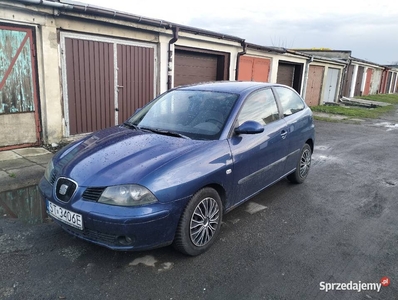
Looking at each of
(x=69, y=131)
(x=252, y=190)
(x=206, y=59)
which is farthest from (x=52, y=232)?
(x=206, y=59)

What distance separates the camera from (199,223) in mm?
3018

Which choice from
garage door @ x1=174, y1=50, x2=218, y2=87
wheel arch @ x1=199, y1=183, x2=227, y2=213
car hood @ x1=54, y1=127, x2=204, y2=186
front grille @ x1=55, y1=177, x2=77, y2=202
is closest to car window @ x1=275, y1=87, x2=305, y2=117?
wheel arch @ x1=199, y1=183, x2=227, y2=213

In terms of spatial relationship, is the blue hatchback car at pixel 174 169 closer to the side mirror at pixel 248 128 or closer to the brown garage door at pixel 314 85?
the side mirror at pixel 248 128

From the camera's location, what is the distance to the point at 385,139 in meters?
9.67

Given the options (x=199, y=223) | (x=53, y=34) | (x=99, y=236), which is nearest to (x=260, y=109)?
(x=199, y=223)

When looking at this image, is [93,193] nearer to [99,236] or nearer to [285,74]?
[99,236]

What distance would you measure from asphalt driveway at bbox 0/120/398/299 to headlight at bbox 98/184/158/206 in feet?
2.20

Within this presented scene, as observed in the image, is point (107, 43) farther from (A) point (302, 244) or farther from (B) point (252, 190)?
(A) point (302, 244)

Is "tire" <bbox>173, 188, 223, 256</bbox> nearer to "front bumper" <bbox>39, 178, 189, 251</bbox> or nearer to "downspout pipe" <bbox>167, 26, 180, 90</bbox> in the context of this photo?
"front bumper" <bbox>39, 178, 189, 251</bbox>

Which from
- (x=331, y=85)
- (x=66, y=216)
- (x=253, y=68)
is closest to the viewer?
(x=66, y=216)

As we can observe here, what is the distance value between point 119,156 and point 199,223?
99cm

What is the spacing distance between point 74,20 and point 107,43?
0.92m

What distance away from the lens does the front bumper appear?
2545 mm

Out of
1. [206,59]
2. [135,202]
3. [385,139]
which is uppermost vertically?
[206,59]
